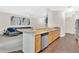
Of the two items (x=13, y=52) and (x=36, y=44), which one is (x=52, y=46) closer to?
(x=36, y=44)

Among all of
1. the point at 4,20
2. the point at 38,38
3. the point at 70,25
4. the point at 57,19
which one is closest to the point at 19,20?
the point at 4,20

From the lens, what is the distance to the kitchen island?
2.03 m

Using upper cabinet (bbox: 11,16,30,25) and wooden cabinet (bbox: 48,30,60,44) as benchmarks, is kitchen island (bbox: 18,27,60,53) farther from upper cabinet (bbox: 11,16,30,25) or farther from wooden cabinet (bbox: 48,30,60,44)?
upper cabinet (bbox: 11,16,30,25)

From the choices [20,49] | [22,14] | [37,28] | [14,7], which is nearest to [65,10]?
[37,28]

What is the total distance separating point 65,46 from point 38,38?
52 centimetres

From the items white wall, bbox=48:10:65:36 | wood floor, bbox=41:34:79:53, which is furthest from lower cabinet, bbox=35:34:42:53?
white wall, bbox=48:10:65:36

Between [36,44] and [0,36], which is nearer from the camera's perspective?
[0,36]

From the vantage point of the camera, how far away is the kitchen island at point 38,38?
203 centimetres

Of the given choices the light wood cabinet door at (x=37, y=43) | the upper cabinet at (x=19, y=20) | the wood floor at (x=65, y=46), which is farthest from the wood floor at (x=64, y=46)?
the upper cabinet at (x=19, y=20)

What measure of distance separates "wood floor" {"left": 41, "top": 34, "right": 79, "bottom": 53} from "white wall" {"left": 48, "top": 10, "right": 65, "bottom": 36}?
0.13 meters

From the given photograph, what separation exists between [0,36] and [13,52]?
0.36 meters

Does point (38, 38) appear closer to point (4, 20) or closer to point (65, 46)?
point (65, 46)

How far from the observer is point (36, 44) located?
2059 millimetres

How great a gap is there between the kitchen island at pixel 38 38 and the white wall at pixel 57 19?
0.08 meters
